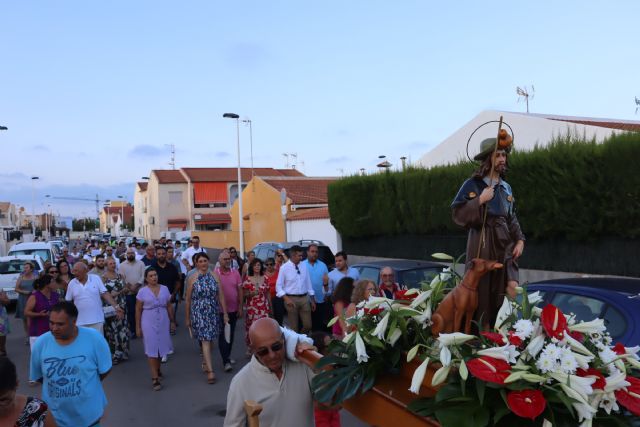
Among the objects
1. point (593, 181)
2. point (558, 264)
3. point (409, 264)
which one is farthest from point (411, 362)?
point (558, 264)

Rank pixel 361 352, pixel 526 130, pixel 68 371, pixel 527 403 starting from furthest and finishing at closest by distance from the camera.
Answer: pixel 526 130
pixel 68 371
pixel 361 352
pixel 527 403

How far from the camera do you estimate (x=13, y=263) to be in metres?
16.4

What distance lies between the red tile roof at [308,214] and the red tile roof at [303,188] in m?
1.49

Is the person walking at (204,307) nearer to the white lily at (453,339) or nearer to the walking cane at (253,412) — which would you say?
the walking cane at (253,412)

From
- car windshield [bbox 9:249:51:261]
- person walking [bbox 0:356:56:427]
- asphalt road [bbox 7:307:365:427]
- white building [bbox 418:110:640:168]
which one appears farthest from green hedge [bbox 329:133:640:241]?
car windshield [bbox 9:249:51:261]

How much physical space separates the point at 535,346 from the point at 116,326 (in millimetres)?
8848

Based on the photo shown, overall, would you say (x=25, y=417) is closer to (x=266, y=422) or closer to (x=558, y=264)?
(x=266, y=422)

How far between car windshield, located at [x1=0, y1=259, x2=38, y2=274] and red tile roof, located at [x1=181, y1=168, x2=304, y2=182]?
38280 mm

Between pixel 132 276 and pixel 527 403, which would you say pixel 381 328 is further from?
pixel 132 276

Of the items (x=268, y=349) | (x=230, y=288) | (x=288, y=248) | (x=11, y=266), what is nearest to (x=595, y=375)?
(x=268, y=349)

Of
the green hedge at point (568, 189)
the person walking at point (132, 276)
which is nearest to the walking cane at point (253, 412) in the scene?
the person walking at point (132, 276)

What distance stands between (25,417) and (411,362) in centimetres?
226

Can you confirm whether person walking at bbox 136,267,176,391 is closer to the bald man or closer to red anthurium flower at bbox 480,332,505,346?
the bald man

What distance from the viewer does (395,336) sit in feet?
8.37
